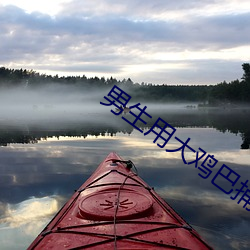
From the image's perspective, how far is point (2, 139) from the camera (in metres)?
20.2

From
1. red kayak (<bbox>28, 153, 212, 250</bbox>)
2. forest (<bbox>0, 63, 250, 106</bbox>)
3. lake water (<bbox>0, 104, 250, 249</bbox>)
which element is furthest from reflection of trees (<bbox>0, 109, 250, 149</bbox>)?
forest (<bbox>0, 63, 250, 106</bbox>)

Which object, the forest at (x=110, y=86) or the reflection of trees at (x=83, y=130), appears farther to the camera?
the forest at (x=110, y=86)

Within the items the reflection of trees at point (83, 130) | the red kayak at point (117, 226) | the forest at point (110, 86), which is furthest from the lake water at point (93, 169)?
the forest at point (110, 86)

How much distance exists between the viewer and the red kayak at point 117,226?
166 inches

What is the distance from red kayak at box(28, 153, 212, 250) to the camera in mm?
4219

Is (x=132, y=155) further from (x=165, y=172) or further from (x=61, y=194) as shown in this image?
(x=61, y=194)

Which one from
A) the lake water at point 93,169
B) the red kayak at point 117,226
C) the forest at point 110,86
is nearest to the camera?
the red kayak at point 117,226

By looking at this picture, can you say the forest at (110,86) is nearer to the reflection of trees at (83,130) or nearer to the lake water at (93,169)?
the reflection of trees at (83,130)

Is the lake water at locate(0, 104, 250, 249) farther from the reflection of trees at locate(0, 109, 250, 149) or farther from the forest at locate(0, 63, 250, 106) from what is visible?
the forest at locate(0, 63, 250, 106)

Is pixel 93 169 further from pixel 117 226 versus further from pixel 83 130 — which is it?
pixel 83 130

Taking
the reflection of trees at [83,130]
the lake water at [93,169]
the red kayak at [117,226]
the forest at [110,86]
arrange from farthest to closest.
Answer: the forest at [110,86], the reflection of trees at [83,130], the lake water at [93,169], the red kayak at [117,226]

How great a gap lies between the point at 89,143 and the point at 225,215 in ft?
40.3

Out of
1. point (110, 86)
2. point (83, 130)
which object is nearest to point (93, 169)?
point (83, 130)

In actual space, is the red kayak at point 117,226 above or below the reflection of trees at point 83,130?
above
